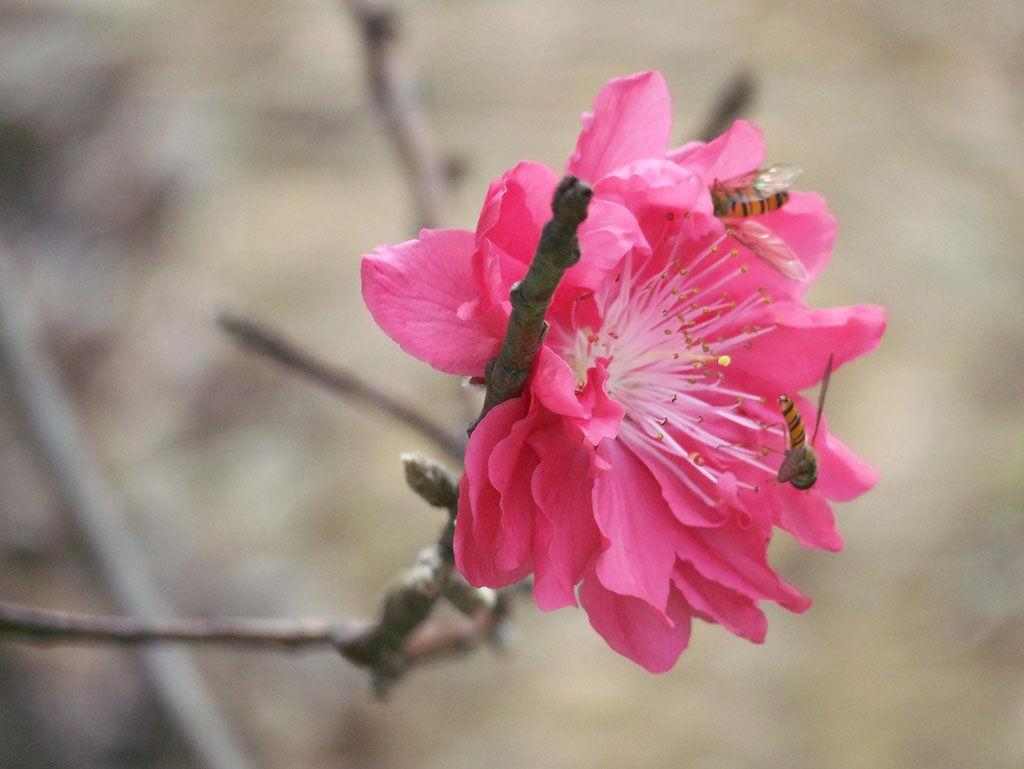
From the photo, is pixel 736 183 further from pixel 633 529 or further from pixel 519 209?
pixel 633 529

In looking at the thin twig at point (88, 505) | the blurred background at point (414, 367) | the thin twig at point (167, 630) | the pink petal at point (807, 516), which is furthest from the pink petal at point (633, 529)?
the thin twig at point (88, 505)

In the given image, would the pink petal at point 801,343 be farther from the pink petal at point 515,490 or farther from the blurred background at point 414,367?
the blurred background at point 414,367

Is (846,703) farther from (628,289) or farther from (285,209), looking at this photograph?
(285,209)

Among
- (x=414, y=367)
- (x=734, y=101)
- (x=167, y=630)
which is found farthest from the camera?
(x=414, y=367)

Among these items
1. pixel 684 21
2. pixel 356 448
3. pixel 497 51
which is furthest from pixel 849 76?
pixel 356 448

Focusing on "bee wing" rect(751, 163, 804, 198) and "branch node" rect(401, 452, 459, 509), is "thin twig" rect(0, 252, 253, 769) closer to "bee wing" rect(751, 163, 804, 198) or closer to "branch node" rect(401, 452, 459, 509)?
"branch node" rect(401, 452, 459, 509)

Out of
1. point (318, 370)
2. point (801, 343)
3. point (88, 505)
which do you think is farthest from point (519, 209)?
point (88, 505)
